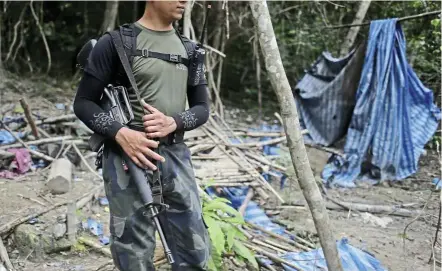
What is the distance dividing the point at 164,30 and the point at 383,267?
2.55 metres

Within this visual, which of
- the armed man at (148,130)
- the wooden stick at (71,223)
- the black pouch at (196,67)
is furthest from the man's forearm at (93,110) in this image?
the wooden stick at (71,223)

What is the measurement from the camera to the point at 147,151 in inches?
85.2

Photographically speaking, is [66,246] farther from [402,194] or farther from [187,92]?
[402,194]

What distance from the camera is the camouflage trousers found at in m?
2.23

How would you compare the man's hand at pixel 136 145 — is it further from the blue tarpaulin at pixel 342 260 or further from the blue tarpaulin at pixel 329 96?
the blue tarpaulin at pixel 329 96

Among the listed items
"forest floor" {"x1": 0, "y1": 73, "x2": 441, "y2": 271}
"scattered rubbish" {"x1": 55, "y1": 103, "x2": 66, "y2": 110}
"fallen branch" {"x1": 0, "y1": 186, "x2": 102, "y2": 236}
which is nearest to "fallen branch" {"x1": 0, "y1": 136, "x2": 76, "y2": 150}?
"forest floor" {"x1": 0, "y1": 73, "x2": 441, "y2": 271}

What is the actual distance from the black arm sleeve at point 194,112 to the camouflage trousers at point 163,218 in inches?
5.1

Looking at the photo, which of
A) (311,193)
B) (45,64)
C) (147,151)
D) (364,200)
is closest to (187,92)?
(147,151)

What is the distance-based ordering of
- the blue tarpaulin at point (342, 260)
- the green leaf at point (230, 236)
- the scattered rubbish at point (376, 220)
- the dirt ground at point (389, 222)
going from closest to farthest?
the green leaf at point (230, 236)
the blue tarpaulin at point (342, 260)
the dirt ground at point (389, 222)
the scattered rubbish at point (376, 220)

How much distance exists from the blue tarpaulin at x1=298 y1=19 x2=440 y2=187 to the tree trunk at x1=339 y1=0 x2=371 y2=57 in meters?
1.75

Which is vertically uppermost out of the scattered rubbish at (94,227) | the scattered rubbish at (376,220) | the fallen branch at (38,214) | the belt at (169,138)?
the belt at (169,138)

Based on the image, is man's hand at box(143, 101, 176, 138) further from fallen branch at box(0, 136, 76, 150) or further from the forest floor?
fallen branch at box(0, 136, 76, 150)

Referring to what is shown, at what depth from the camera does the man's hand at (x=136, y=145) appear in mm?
2150

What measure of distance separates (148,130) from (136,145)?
8 centimetres
